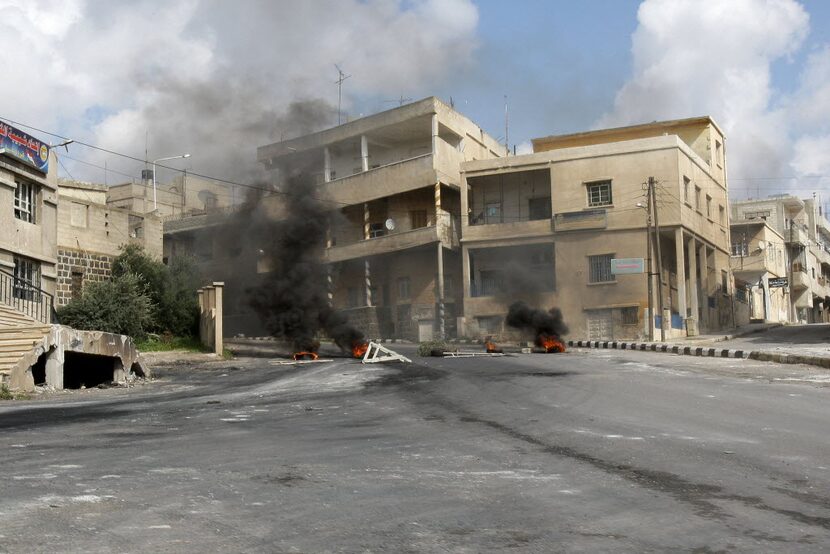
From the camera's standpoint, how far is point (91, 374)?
66.8 ft

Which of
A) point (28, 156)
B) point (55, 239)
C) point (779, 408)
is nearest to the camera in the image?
point (779, 408)

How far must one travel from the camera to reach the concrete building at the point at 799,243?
65.2 m

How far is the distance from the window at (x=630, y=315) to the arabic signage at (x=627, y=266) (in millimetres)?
1669

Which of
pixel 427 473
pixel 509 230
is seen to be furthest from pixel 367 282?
pixel 427 473

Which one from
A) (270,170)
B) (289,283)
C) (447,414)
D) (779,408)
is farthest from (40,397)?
(270,170)

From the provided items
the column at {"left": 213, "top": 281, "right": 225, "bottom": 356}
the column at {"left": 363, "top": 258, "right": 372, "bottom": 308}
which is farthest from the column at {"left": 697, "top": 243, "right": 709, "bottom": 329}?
the column at {"left": 213, "top": 281, "right": 225, "bottom": 356}

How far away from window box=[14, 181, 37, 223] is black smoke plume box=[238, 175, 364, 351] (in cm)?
800

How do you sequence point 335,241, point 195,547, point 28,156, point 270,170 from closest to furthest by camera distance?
point 195,547 → point 28,156 → point 270,170 → point 335,241

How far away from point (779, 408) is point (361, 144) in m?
35.6

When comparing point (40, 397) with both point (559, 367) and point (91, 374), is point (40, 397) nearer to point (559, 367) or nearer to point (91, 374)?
point (91, 374)

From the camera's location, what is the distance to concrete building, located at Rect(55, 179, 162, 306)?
2817cm

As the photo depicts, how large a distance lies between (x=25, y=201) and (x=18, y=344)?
10184 millimetres

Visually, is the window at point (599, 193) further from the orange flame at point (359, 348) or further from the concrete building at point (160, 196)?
the concrete building at point (160, 196)

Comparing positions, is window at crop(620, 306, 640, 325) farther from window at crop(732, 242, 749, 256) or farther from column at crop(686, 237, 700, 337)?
window at crop(732, 242, 749, 256)
